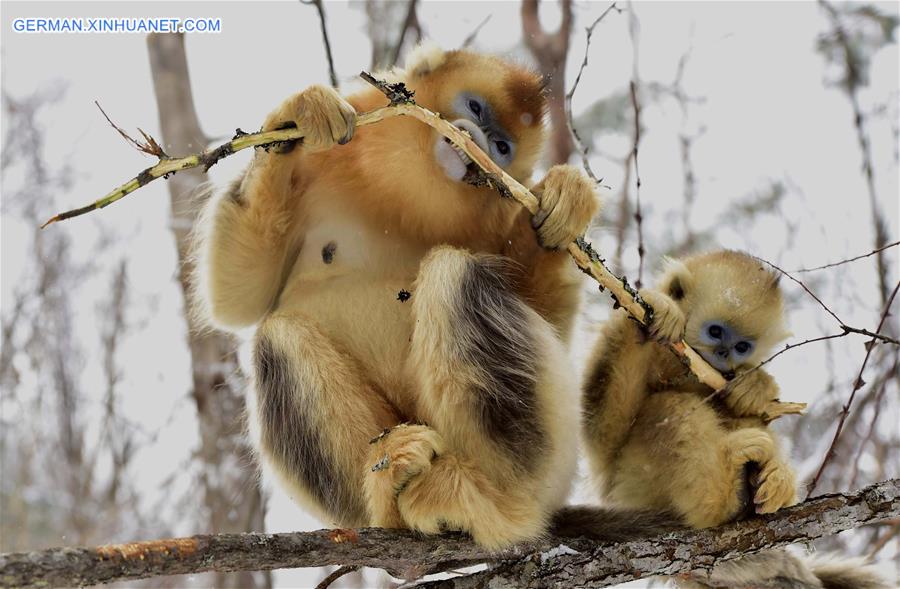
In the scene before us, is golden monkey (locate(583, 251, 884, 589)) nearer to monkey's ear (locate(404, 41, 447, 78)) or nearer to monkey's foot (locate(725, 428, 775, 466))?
monkey's foot (locate(725, 428, 775, 466))

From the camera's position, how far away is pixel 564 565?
3275 mm

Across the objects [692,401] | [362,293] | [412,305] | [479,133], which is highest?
[479,133]

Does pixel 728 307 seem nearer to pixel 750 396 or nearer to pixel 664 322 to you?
pixel 750 396

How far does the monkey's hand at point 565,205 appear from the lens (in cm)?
352

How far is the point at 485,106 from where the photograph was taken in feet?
12.5

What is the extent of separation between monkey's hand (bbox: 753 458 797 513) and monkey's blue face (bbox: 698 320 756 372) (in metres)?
0.76

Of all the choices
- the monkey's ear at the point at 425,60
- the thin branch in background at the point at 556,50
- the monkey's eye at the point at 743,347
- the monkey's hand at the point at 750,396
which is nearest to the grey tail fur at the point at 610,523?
the monkey's hand at the point at 750,396

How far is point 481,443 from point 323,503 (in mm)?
824

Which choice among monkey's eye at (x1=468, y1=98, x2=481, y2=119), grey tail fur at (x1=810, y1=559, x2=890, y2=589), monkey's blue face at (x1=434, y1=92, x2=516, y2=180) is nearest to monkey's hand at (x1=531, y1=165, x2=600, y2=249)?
monkey's blue face at (x1=434, y1=92, x2=516, y2=180)

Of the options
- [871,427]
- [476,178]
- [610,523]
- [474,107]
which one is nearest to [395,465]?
[610,523]

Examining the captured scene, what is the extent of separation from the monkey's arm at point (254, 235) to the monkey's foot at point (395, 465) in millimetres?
1021

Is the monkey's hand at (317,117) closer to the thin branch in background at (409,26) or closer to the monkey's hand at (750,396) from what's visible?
the monkey's hand at (750,396)

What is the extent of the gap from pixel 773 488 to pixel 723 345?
951 millimetres

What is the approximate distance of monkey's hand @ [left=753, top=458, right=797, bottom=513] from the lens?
3.41m
